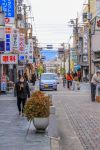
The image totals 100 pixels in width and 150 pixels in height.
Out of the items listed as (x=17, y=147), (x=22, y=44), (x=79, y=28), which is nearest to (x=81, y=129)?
(x=17, y=147)

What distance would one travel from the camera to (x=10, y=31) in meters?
37.7

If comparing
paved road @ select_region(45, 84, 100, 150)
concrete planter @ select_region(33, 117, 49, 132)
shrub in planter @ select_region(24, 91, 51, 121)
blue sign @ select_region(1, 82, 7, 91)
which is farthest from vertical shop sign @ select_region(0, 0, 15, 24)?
concrete planter @ select_region(33, 117, 49, 132)

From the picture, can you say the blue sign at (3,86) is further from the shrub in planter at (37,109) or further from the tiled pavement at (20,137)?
the shrub in planter at (37,109)

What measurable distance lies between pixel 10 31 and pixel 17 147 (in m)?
25.7

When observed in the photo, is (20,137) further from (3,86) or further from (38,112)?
(3,86)

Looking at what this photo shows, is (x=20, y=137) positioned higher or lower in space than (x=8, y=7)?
lower

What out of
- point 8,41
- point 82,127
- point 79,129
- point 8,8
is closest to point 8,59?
point 8,41

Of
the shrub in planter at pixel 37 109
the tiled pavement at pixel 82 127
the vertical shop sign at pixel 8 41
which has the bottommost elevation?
the tiled pavement at pixel 82 127

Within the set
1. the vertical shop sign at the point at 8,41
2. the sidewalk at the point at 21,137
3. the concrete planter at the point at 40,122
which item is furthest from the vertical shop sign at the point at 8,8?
the concrete planter at the point at 40,122

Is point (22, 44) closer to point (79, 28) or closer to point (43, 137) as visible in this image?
point (43, 137)

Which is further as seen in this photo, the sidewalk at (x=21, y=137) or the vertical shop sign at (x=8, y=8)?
the vertical shop sign at (x=8, y=8)

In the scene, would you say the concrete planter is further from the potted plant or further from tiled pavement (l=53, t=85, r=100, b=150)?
tiled pavement (l=53, t=85, r=100, b=150)

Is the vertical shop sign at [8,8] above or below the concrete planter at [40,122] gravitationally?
above

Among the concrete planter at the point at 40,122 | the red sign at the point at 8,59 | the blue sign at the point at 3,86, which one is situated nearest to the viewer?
the concrete planter at the point at 40,122
